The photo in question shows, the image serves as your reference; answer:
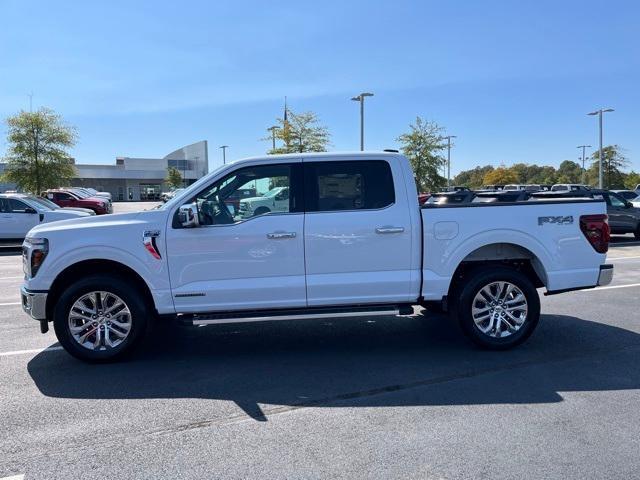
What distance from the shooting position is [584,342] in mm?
6117

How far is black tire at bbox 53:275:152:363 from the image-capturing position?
5367 mm

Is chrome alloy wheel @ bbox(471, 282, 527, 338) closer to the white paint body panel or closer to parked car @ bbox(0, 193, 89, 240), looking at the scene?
the white paint body panel

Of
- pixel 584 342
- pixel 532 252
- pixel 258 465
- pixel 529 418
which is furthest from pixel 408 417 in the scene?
pixel 584 342

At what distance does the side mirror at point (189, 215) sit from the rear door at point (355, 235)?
1080mm

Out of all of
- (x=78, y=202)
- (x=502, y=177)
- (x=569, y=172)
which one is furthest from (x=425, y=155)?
(x=569, y=172)

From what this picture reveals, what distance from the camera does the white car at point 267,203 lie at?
5.53 m

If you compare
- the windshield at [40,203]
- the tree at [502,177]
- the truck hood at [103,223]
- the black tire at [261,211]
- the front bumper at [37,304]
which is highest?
the tree at [502,177]

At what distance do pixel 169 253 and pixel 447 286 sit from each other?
9.33 ft

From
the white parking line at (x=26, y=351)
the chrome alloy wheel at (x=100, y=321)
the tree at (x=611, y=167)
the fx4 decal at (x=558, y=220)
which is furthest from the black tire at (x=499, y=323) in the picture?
the tree at (x=611, y=167)

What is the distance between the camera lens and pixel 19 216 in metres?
16.3

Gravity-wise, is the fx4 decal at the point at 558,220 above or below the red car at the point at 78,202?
below

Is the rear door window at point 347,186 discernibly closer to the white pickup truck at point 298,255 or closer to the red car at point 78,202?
the white pickup truck at point 298,255

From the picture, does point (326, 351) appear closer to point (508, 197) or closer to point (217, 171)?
point (217, 171)

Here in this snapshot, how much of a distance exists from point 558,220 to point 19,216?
50.9 feet
